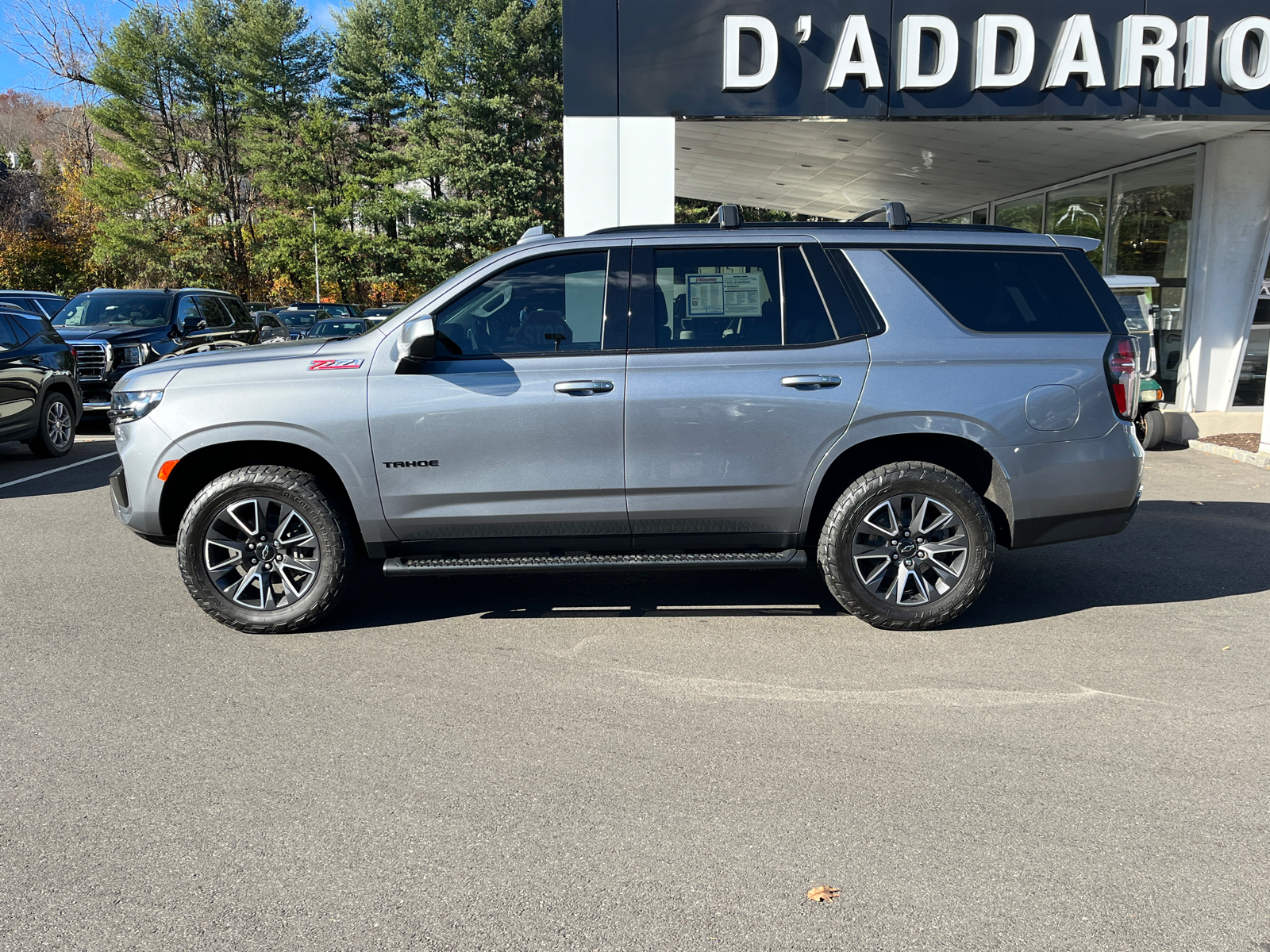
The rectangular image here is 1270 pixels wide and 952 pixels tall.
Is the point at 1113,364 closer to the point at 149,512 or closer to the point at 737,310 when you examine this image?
the point at 737,310

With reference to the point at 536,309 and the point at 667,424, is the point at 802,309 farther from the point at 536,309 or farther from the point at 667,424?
the point at 536,309

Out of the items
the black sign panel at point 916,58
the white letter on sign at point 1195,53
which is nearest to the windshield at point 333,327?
the black sign panel at point 916,58

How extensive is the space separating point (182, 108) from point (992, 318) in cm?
5757

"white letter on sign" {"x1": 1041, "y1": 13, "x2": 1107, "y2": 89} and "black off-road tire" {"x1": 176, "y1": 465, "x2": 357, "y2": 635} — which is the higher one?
"white letter on sign" {"x1": 1041, "y1": 13, "x2": 1107, "y2": 89}

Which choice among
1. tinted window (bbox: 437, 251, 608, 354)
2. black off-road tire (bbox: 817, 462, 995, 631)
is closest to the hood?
tinted window (bbox: 437, 251, 608, 354)

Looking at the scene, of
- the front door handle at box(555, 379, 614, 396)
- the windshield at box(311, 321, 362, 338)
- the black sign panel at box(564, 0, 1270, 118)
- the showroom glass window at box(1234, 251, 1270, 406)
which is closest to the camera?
the front door handle at box(555, 379, 614, 396)

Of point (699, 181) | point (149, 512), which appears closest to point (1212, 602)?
point (149, 512)

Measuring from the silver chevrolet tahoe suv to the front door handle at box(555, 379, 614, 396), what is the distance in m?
0.01

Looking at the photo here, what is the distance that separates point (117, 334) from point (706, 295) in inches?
466

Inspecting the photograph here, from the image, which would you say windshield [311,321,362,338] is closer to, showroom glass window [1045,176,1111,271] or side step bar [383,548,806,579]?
showroom glass window [1045,176,1111,271]

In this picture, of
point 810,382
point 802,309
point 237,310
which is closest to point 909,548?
point 810,382

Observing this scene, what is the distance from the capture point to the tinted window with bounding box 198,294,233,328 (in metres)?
15.4

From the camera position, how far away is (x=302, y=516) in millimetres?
5035

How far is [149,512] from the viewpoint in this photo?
Answer: 512cm
